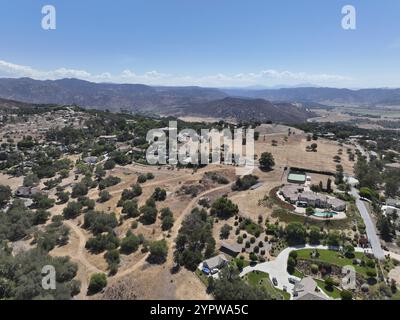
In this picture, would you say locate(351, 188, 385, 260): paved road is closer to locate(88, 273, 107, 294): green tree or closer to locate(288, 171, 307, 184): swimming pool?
locate(288, 171, 307, 184): swimming pool

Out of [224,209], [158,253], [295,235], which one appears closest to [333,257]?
[295,235]

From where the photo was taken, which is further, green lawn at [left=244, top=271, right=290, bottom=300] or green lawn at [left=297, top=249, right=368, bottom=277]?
green lawn at [left=297, top=249, right=368, bottom=277]

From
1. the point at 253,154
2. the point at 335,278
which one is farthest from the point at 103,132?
the point at 335,278

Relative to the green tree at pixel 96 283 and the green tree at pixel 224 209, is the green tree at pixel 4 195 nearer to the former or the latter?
the green tree at pixel 96 283

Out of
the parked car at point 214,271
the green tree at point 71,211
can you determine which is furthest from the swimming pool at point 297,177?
the green tree at point 71,211

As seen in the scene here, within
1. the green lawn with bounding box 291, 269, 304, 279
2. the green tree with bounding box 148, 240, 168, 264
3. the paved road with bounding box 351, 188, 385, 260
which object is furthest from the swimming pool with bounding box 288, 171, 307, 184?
the green tree with bounding box 148, 240, 168, 264
